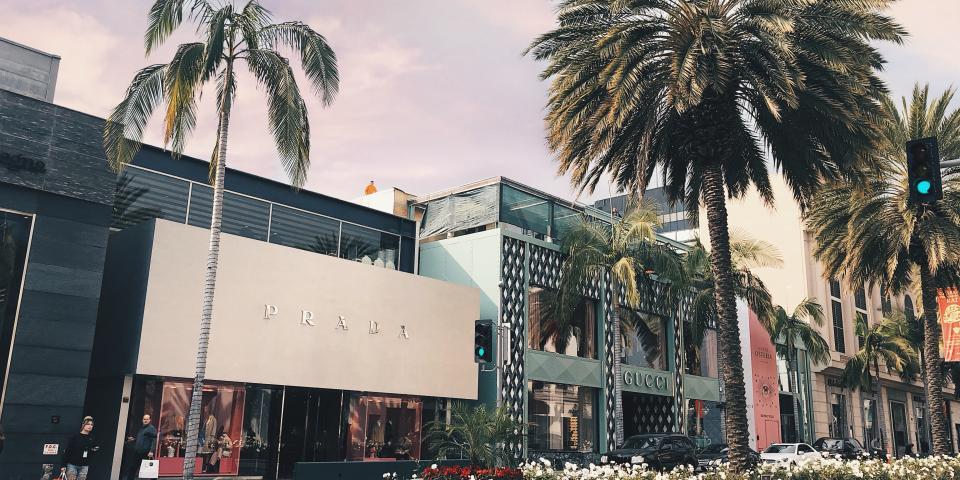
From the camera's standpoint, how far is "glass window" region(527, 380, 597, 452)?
31797 mm

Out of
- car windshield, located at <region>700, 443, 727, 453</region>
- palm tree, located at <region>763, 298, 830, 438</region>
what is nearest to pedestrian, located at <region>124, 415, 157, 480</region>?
car windshield, located at <region>700, 443, 727, 453</region>

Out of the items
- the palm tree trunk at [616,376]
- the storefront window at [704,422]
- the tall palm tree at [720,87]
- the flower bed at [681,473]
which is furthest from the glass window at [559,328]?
the flower bed at [681,473]

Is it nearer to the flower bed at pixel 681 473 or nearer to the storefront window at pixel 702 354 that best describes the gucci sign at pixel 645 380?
the storefront window at pixel 702 354

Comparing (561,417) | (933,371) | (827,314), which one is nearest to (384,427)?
(561,417)

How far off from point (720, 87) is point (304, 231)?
58.1 ft

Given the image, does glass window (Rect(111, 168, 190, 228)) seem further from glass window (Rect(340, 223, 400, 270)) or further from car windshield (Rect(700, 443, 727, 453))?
car windshield (Rect(700, 443, 727, 453))

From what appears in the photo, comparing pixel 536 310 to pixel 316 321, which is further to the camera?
pixel 536 310

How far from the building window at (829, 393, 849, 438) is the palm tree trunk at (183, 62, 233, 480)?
51339 millimetres

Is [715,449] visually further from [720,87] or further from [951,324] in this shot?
[720,87]

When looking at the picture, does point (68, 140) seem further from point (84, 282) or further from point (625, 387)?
point (625, 387)

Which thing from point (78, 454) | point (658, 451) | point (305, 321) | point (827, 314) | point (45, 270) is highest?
Result: point (827, 314)

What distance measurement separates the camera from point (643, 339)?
3909cm

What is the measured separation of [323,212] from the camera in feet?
102

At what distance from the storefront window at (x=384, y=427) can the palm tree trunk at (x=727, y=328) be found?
13.2 meters
